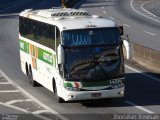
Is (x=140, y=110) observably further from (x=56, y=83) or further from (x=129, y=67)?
(x=129, y=67)

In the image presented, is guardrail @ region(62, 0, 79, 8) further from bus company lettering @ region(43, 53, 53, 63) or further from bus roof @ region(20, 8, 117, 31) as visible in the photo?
bus company lettering @ region(43, 53, 53, 63)

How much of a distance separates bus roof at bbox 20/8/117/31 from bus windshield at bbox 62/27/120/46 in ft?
0.56

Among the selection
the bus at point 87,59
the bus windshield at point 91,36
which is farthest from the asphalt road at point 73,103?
the bus windshield at point 91,36

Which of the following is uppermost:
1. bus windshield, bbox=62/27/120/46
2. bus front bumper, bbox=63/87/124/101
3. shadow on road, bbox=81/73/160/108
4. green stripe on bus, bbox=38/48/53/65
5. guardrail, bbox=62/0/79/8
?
bus windshield, bbox=62/27/120/46

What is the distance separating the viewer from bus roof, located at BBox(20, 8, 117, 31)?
71.3ft

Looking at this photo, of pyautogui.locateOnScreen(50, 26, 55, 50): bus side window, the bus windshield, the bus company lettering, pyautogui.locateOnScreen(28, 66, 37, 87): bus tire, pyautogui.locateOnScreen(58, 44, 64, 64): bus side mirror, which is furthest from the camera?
pyautogui.locateOnScreen(28, 66, 37, 87): bus tire

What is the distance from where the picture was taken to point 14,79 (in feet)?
94.8

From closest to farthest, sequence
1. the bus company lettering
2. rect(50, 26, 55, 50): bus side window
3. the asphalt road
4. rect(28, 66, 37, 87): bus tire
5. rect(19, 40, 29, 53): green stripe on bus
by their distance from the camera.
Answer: the asphalt road < rect(50, 26, 55, 50): bus side window < the bus company lettering < rect(28, 66, 37, 87): bus tire < rect(19, 40, 29, 53): green stripe on bus

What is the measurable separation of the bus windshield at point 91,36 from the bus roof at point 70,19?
0.56 ft

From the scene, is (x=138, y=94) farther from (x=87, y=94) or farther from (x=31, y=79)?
(x=31, y=79)

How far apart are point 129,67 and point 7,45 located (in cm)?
1410

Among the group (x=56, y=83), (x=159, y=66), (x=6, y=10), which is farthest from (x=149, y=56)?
(x=6, y=10)

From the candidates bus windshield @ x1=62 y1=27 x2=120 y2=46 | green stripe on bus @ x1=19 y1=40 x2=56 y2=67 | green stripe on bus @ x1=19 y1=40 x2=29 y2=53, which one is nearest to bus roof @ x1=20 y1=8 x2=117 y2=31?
bus windshield @ x1=62 y1=27 x2=120 y2=46

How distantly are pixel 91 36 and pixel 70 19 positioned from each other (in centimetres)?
156
